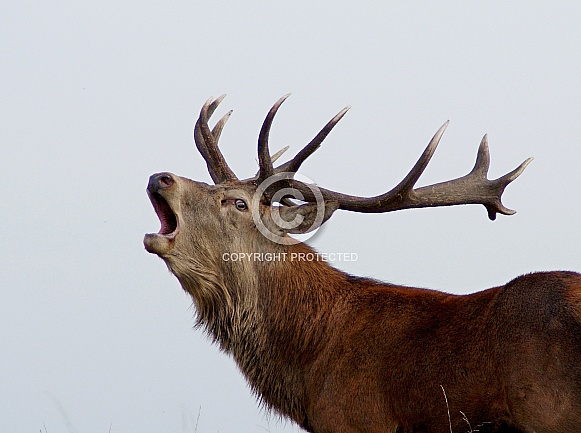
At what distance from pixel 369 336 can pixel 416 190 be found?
1.45m

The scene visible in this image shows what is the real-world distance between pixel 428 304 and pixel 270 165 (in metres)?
1.77

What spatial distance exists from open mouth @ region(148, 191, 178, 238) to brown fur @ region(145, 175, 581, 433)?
9 centimetres

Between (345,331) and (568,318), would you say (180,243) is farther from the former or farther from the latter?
(568,318)

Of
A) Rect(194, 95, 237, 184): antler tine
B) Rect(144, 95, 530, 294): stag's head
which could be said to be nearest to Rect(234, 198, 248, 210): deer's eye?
Rect(144, 95, 530, 294): stag's head

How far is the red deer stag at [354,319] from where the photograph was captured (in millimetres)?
5492

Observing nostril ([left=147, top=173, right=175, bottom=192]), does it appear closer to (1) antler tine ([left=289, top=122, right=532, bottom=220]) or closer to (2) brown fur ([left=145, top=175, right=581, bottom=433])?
(2) brown fur ([left=145, top=175, right=581, bottom=433])

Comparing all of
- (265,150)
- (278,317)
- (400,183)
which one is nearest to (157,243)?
(278,317)

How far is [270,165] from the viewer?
7.44m


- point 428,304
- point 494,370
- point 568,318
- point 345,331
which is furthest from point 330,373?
point 568,318

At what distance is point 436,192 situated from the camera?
7.47 m

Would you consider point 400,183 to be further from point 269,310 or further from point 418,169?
point 269,310

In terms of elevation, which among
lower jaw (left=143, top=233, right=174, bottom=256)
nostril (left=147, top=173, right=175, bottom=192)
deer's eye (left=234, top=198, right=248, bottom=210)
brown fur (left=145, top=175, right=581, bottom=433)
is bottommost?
brown fur (left=145, top=175, right=581, bottom=433)

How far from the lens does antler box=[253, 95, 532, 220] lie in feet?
23.9

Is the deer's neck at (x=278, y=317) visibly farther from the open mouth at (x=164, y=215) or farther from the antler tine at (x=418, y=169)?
the antler tine at (x=418, y=169)
